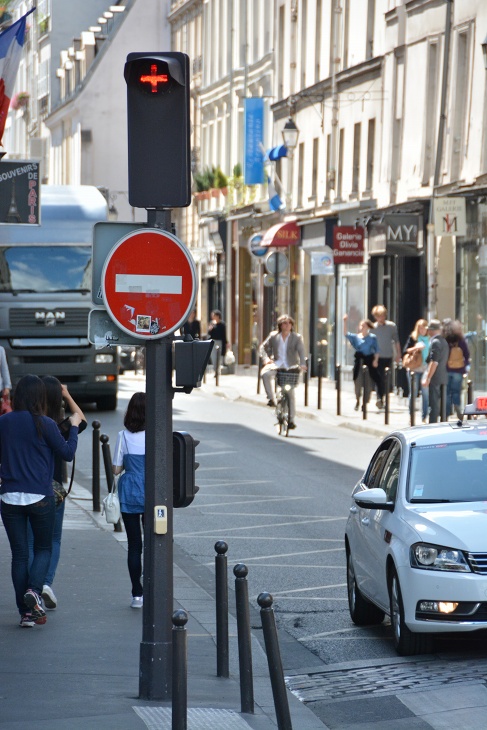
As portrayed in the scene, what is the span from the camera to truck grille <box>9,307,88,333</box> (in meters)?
31.8

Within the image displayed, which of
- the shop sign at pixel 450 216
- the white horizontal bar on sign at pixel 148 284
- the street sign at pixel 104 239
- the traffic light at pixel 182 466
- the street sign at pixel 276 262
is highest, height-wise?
the shop sign at pixel 450 216

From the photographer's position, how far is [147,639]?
8438mm

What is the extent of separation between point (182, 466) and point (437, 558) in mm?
1903

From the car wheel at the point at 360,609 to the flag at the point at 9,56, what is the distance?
5.19 meters

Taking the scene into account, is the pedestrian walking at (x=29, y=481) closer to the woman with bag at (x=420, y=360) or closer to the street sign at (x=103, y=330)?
the street sign at (x=103, y=330)

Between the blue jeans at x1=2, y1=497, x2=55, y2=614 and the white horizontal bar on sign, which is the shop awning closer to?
the blue jeans at x1=2, y1=497, x2=55, y2=614

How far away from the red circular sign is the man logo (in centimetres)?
2364

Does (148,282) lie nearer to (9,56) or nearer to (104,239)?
(104,239)

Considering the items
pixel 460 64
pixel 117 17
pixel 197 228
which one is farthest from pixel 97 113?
A: pixel 460 64

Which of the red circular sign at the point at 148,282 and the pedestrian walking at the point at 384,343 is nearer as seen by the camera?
the red circular sign at the point at 148,282

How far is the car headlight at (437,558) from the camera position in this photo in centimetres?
965

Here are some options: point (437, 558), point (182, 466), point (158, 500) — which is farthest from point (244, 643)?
point (437, 558)

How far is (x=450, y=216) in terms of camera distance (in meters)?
33.6

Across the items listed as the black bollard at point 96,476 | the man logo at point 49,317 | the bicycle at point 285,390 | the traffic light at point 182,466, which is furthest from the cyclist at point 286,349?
the traffic light at point 182,466
